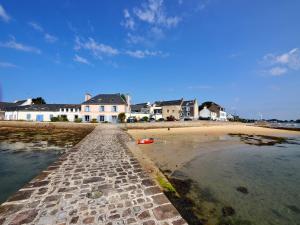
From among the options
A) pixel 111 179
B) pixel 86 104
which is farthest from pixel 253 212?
pixel 86 104

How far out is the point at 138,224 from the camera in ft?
11.7

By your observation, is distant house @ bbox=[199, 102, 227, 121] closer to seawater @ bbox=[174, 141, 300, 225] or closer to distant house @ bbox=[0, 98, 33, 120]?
seawater @ bbox=[174, 141, 300, 225]

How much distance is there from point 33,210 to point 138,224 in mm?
2329

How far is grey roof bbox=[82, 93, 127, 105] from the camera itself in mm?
45875

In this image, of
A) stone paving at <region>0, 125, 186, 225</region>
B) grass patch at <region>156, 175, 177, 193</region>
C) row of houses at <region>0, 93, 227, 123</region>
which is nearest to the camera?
stone paving at <region>0, 125, 186, 225</region>

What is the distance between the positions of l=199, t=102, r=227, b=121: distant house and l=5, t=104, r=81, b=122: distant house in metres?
48.9

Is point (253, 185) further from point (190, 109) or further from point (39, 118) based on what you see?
point (190, 109)

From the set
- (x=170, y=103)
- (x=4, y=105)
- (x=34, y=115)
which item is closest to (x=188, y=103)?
(x=170, y=103)

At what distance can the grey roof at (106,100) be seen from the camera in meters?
45.9

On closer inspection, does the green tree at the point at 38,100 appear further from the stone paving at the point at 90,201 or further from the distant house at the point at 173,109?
the stone paving at the point at 90,201

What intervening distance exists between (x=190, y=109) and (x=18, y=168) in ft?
208

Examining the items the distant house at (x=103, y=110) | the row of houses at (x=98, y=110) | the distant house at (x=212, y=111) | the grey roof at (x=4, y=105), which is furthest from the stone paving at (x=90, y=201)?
the distant house at (x=212, y=111)

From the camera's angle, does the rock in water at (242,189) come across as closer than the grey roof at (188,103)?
Yes

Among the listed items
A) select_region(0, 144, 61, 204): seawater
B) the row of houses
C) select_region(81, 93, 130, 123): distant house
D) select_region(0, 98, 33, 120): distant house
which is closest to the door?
the row of houses
